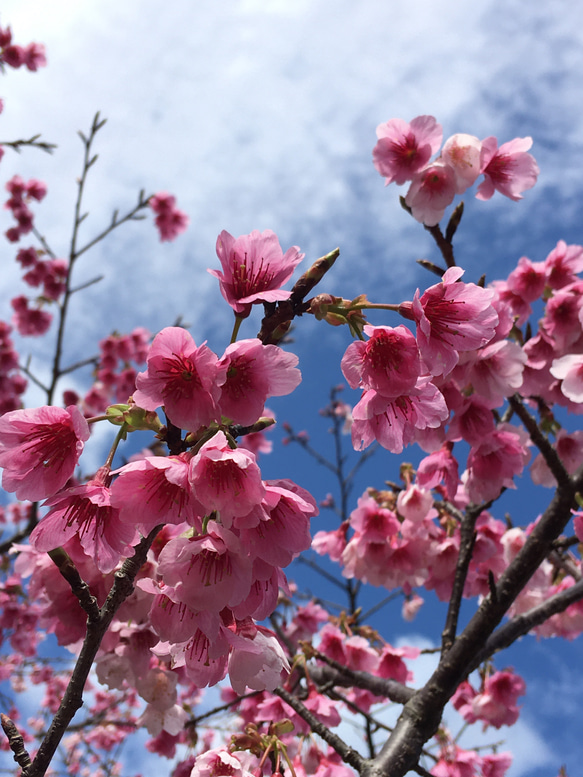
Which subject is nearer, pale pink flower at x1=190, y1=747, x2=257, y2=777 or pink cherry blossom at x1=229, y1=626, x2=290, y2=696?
pink cherry blossom at x1=229, y1=626, x2=290, y2=696

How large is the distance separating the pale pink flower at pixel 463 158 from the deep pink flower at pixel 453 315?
1.18 meters

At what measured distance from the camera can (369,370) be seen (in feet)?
4.12

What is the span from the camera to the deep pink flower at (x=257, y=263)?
1212mm

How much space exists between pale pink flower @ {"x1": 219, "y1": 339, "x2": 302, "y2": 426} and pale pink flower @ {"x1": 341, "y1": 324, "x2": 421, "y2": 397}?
0.20 meters

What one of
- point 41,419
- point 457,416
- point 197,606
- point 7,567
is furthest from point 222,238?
point 7,567

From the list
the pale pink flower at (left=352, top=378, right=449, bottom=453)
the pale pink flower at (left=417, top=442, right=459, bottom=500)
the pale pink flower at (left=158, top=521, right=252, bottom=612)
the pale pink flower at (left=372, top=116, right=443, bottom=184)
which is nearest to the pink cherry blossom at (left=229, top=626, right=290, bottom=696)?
the pale pink flower at (left=158, top=521, right=252, bottom=612)

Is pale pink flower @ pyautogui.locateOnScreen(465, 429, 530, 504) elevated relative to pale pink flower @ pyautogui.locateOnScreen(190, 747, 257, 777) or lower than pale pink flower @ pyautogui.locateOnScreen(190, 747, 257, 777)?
elevated

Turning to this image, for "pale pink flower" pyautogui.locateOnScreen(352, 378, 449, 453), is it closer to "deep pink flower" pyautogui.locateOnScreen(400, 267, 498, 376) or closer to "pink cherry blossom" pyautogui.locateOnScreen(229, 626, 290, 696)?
"deep pink flower" pyautogui.locateOnScreen(400, 267, 498, 376)

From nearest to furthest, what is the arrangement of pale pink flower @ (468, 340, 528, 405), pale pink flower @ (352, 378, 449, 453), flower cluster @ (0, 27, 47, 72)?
pale pink flower @ (352, 378, 449, 453) < pale pink flower @ (468, 340, 528, 405) < flower cluster @ (0, 27, 47, 72)

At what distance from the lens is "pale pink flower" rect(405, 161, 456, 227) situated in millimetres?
2234

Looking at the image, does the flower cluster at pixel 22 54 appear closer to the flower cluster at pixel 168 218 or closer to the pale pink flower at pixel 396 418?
the flower cluster at pixel 168 218

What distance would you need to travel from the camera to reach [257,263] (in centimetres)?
123

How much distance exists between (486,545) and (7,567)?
4055 millimetres

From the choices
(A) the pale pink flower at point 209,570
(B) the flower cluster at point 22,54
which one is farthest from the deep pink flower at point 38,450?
(B) the flower cluster at point 22,54
